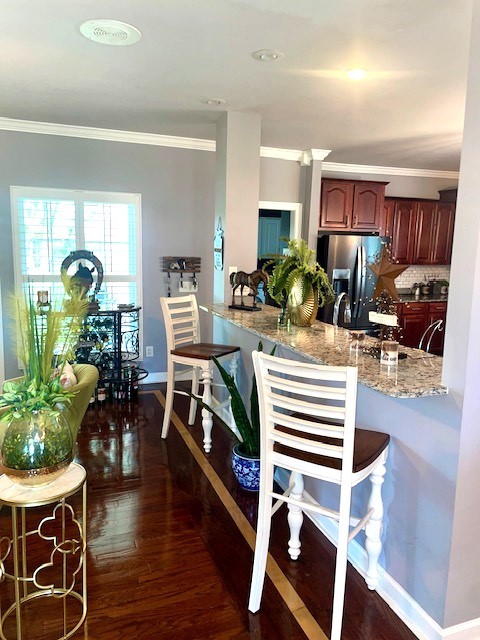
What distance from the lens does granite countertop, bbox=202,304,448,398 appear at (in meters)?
1.68

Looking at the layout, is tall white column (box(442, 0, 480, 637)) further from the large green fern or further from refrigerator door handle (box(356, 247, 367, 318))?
refrigerator door handle (box(356, 247, 367, 318))

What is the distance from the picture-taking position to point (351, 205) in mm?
5527

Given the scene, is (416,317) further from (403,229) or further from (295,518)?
(295,518)

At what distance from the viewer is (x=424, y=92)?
126 inches

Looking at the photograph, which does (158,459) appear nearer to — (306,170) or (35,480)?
(35,480)

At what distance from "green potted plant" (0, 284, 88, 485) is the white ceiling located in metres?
1.51

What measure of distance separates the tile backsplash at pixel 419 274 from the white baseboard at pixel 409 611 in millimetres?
4754

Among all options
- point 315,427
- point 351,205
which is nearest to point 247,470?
point 315,427

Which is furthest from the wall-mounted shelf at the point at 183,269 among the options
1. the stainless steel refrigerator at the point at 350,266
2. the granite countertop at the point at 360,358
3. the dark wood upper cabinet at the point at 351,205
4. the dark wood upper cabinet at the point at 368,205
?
the dark wood upper cabinet at the point at 368,205

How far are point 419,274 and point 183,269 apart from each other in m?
3.44

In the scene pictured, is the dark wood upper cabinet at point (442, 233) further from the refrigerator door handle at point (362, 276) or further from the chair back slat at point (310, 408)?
the chair back slat at point (310, 408)

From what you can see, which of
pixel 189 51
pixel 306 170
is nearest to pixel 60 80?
pixel 189 51

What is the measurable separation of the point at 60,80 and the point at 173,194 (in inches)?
72.1

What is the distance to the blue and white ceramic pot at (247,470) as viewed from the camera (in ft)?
8.95
